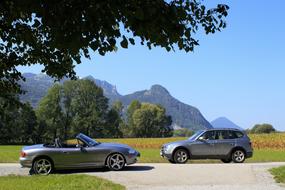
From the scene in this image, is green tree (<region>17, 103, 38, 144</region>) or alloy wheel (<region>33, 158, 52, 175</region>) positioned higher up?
green tree (<region>17, 103, 38, 144</region>)

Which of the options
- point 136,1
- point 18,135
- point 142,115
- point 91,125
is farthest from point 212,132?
point 142,115

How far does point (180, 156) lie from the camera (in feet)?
68.6

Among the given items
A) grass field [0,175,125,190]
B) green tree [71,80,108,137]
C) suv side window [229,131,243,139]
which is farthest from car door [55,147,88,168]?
green tree [71,80,108,137]

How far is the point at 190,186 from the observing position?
13.0 m

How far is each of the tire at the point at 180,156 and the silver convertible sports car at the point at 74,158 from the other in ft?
13.4

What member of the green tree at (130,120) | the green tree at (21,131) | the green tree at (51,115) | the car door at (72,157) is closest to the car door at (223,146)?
the car door at (72,157)

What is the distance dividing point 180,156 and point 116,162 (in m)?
4.71

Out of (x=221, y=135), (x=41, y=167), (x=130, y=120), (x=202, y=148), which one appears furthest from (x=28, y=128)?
(x=41, y=167)

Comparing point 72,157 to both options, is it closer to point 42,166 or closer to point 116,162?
point 42,166

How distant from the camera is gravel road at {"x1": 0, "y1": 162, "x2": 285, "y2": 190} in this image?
42.7ft

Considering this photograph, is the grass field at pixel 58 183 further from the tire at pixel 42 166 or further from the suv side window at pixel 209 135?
the suv side window at pixel 209 135

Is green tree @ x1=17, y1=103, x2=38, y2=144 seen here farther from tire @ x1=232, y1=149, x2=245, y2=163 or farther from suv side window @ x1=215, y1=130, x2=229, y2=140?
tire @ x1=232, y1=149, x2=245, y2=163

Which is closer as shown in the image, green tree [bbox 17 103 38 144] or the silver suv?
the silver suv

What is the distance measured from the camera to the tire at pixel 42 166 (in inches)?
663
